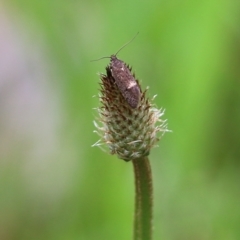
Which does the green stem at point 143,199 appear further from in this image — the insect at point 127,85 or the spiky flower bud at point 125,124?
the insect at point 127,85

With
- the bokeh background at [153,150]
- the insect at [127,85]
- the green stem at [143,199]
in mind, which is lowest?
the green stem at [143,199]

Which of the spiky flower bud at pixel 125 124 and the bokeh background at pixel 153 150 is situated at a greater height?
the bokeh background at pixel 153 150

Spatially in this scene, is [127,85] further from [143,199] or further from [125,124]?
[143,199]

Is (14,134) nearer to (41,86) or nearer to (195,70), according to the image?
(41,86)

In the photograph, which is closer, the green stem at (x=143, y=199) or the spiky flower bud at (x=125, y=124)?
the spiky flower bud at (x=125, y=124)

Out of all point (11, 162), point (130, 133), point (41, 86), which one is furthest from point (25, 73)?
point (130, 133)

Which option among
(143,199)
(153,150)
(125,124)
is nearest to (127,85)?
(125,124)

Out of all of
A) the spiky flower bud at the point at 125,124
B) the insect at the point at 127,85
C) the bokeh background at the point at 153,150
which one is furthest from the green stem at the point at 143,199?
the bokeh background at the point at 153,150
